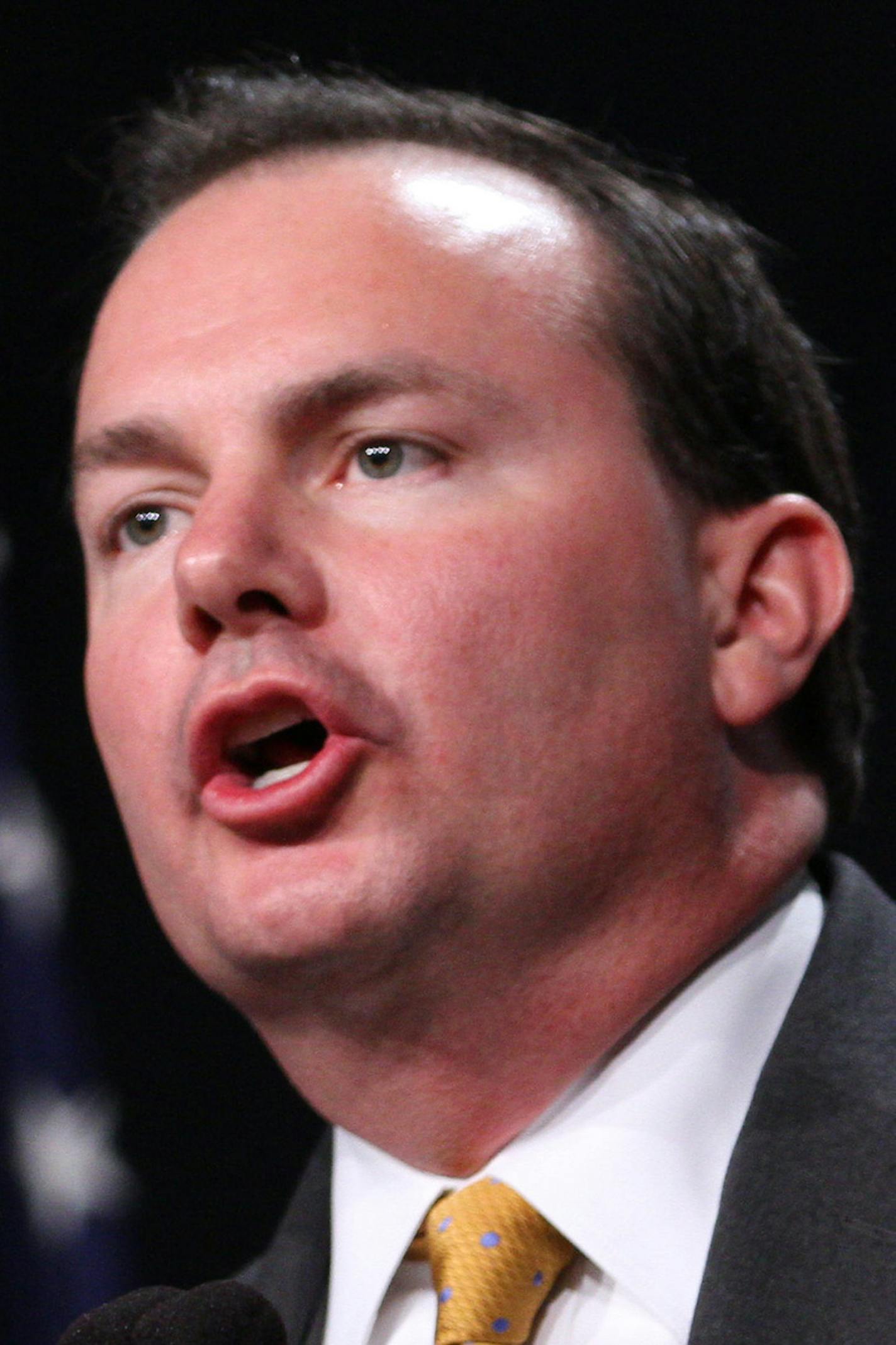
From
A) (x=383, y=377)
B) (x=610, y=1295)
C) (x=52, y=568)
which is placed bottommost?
(x=52, y=568)

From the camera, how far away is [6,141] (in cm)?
230

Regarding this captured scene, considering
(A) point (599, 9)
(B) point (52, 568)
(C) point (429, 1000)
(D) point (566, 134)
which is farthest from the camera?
(B) point (52, 568)

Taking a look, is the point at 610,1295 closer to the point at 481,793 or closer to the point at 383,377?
the point at 481,793

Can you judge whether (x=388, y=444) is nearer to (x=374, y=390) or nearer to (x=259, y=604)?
(x=374, y=390)

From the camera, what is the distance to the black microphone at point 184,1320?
100 centimetres

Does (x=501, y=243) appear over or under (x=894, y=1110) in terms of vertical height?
over

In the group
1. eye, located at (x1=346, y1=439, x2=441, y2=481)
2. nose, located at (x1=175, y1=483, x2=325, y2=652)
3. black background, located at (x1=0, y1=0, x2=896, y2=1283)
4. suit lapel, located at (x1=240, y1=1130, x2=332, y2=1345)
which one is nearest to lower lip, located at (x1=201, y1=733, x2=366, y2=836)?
nose, located at (x1=175, y1=483, x2=325, y2=652)

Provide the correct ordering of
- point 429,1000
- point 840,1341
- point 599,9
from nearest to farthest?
point 840,1341 → point 429,1000 → point 599,9

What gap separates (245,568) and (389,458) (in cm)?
20

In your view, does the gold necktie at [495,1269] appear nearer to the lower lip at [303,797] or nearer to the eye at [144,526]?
the lower lip at [303,797]

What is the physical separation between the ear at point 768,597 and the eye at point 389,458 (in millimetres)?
301

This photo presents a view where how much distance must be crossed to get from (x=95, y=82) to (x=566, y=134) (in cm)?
78

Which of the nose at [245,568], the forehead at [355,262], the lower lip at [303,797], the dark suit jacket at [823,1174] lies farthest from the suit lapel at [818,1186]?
the forehead at [355,262]

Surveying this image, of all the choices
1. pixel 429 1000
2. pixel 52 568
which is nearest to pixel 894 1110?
pixel 429 1000
